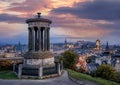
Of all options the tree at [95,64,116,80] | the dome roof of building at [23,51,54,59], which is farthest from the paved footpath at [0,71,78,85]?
the tree at [95,64,116,80]

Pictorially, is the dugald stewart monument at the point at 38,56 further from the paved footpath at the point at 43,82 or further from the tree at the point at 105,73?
the tree at the point at 105,73

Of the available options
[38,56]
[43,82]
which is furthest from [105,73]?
[43,82]

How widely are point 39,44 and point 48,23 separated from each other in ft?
10.7

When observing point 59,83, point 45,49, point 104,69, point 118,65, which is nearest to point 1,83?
point 59,83

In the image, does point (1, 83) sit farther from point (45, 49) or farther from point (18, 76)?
point (45, 49)

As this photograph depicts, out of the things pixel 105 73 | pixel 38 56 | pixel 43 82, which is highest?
pixel 38 56

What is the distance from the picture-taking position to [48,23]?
135ft

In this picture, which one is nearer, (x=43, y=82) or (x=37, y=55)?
(x=43, y=82)

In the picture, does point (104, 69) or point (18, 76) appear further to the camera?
point (104, 69)

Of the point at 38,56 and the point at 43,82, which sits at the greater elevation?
the point at 38,56

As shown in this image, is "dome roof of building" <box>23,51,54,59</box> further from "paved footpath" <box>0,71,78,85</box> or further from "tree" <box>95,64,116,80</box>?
"tree" <box>95,64,116,80</box>

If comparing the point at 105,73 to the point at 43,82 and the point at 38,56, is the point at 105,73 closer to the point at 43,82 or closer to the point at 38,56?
the point at 38,56

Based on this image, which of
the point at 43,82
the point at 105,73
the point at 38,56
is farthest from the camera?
the point at 105,73

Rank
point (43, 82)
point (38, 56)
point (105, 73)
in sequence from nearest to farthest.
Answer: point (43, 82), point (38, 56), point (105, 73)
